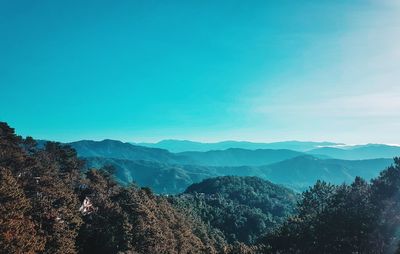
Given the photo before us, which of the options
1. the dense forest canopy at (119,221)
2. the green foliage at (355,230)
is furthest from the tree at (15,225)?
the green foliage at (355,230)

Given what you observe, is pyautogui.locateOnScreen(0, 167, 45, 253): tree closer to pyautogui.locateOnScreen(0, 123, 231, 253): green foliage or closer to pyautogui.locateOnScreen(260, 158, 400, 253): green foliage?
pyautogui.locateOnScreen(0, 123, 231, 253): green foliage

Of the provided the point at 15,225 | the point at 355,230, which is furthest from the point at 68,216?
the point at 355,230

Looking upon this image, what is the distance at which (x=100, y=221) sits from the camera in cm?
6044

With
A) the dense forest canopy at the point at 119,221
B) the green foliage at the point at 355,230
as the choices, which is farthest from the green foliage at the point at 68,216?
the green foliage at the point at 355,230

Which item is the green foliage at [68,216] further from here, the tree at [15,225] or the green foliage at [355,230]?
the green foliage at [355,230]

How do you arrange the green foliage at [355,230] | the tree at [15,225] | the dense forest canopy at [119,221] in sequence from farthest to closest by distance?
the green foliage at [355,230] < the dense forest canopy at [119,221] < the tree at [15,225]

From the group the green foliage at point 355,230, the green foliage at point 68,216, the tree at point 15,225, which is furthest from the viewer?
the green foliage at point 355,230

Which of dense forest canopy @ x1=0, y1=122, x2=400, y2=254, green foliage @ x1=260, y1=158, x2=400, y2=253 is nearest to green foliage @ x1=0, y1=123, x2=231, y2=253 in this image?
dense forest canopy @ x1=0, y1=122, x2=400, y2=254

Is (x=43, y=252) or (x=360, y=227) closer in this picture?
(x=43, y=252)

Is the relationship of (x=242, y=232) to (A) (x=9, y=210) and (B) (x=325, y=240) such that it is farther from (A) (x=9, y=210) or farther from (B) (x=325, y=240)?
(A) (x=9, y=210)

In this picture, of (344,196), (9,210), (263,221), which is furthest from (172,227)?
(263,221)

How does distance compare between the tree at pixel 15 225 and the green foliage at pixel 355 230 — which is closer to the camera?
the tree at pixel 15 225

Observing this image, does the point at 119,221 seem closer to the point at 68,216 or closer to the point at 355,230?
the point at 68,216

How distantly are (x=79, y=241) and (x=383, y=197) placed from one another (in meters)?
47.1
